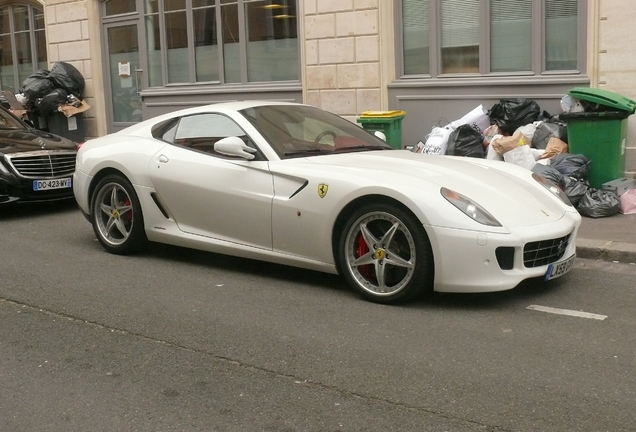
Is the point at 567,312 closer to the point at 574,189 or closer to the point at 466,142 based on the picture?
the point at 574,189

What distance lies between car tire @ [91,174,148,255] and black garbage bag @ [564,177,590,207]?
15.0 ft

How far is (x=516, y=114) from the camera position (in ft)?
37.7

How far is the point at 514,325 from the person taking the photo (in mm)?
5652

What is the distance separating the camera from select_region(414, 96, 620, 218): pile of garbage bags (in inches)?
380

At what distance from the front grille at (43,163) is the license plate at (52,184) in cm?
6

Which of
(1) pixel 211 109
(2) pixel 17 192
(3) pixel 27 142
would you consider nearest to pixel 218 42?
(3) pixel 27 142

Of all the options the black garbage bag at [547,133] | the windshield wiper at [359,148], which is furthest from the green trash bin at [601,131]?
the windshield wiper at [359,148]

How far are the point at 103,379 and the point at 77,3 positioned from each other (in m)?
14.3

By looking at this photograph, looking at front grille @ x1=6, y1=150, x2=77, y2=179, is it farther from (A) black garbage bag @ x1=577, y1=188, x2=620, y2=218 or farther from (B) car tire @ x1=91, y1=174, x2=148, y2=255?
(A) black garbage bag @ x1=577, y1=188, x2=620, y2=218

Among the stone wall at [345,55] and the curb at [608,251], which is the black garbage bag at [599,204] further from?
the stone wall at [345,55]

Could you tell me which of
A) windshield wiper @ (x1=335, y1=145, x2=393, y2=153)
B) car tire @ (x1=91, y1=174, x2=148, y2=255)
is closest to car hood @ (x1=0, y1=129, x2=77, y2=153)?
car tire @ (x1=91, y1=174, x2=148, y2=255)

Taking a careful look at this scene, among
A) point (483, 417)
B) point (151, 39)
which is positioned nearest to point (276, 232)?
point (483, 417)

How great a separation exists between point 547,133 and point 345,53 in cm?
381

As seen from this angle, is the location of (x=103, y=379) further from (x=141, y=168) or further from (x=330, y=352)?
(x=141, y=168)
